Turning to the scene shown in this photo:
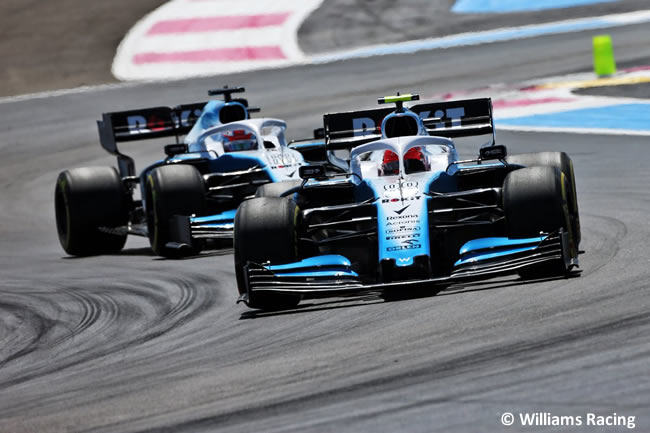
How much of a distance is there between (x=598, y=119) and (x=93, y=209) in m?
8.73

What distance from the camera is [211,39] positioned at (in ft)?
103

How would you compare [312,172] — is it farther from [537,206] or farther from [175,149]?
[175,149]

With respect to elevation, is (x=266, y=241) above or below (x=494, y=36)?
below

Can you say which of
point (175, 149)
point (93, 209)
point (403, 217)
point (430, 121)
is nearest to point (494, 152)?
point (403, 217)

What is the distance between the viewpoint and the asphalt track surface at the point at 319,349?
18.9 feet

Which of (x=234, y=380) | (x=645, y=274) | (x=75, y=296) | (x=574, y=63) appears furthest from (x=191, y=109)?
(x=574, y=63)

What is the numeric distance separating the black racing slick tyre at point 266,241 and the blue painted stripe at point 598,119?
1044cm

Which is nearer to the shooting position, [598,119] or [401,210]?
[401,210]

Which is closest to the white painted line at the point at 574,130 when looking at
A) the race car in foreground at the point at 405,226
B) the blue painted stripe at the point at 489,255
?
the race car in foreground at the point at 405,226

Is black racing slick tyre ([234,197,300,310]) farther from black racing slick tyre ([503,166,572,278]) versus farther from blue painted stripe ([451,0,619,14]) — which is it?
blue painted stripe ([451,0,619,14])

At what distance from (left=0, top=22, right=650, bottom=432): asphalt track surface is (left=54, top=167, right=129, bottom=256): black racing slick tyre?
0.39 metres

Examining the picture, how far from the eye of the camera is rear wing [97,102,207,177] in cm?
1521

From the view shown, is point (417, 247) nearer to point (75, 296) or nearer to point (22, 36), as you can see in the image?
point (75, 296)

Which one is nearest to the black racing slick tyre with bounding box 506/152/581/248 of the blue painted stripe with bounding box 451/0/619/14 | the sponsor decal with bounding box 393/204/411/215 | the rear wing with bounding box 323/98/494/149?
the rear wing with bounding box 323/98/494/149
